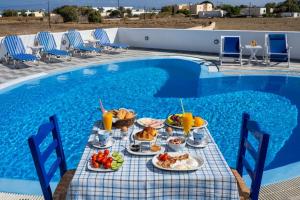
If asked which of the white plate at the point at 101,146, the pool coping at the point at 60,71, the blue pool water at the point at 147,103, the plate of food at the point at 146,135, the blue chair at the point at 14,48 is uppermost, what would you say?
the blue chair at the point at 14,48

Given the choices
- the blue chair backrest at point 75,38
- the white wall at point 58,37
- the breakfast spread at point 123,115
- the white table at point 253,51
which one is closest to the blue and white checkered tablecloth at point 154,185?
the breakfast spread at point 123,115

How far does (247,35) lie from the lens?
442 inches

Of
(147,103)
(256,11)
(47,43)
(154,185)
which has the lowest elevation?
(147,103)

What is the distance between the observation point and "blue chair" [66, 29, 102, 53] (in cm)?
1157

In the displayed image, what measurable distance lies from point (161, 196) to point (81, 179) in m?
0.48

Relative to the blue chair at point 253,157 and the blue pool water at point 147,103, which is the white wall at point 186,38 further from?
the blue chair at point 253,157

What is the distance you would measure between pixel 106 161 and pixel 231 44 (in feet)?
28.6

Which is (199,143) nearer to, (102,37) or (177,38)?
(177,38)

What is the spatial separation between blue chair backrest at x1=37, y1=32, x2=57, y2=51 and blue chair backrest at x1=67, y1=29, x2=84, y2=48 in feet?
2.22

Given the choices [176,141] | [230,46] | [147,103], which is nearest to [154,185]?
[176,141]

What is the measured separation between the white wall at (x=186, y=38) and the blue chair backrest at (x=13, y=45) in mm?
4479

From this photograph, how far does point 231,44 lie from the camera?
10.2m

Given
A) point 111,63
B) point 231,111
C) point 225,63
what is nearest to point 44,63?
point 111,63

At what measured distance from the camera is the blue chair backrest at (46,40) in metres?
11.0
